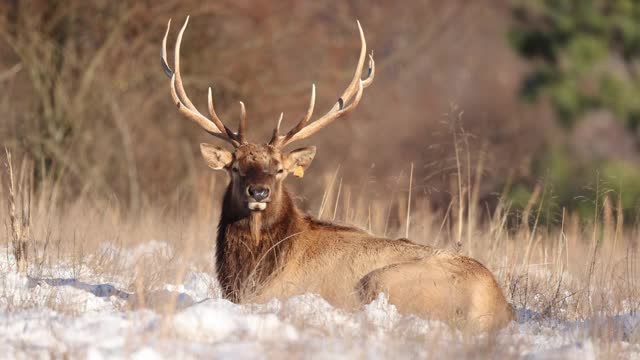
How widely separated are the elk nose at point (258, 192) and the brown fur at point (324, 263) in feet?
0.15

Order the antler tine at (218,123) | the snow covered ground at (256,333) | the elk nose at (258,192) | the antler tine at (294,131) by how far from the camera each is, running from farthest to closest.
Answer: the antler tine at (218,123)
the antler tine at (294,131)
the elk nose at (258,192)
the snow covered ground at (256,333)

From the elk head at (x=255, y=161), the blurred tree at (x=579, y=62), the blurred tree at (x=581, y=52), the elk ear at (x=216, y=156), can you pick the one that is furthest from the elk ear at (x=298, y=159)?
the blurred tree at (x=581, y=52)

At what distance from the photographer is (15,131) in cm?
1530

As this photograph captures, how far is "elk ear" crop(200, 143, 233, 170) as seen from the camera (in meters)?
7.76

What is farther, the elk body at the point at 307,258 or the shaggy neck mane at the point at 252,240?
the shaggy neck mane at the point at 252,240

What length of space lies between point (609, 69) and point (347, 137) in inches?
275

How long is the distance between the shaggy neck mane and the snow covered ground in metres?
0.91

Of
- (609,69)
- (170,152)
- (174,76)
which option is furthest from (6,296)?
(609,69)

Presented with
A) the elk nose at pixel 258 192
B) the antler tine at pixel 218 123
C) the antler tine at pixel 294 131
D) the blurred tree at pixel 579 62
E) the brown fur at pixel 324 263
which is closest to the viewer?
the brown fur at pixel 324 263

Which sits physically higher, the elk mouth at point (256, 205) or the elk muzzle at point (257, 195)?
the elk muzzle at point (257, 195)

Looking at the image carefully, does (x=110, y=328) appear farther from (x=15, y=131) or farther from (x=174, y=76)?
(x=15, y=131)

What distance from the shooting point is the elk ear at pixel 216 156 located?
776 centimetres

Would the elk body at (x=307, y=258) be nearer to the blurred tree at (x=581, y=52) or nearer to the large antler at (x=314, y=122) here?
the large antler at (x=314, y=122)

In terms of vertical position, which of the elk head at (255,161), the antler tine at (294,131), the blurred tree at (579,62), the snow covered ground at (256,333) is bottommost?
the snow covered ground at (256,333)
